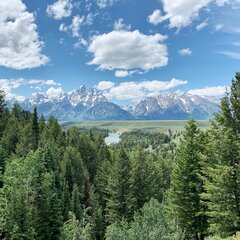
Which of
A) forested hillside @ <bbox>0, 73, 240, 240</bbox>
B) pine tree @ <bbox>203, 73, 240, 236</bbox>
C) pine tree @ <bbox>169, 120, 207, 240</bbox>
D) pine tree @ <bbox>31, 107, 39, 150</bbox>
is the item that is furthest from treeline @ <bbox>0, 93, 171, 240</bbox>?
pine tree @ <bbox>203, 73, 240, 236</bbox>

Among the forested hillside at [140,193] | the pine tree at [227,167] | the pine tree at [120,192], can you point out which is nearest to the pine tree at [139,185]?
the forested hillside at [140,193]

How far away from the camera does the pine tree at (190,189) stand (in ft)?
117

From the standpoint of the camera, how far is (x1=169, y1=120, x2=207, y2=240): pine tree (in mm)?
35750

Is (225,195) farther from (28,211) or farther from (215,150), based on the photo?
(28,211)

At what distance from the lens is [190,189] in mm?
36625

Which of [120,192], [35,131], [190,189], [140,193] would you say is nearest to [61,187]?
[120,192]

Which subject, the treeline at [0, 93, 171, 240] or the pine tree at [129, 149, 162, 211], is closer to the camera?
the treeline at [0, 93, 171, 240]

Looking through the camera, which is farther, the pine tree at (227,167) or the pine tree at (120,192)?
the pine tree at (120,192)

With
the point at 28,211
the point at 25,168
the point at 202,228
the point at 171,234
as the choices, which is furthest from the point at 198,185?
the point at 25,168

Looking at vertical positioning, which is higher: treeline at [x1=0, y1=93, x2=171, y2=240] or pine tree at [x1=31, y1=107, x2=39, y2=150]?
pine tree at [x1=31, y1=107, x2=39, y2=150]

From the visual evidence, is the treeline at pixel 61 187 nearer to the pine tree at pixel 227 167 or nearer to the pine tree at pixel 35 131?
the pine tree at pixel 35 131

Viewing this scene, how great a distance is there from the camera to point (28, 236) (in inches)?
1416

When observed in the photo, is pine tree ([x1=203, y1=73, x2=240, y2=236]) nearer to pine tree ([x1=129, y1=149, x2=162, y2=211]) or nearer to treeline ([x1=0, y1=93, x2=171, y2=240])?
treeline ([x1=0, y1=93, x2=171, y2=240])

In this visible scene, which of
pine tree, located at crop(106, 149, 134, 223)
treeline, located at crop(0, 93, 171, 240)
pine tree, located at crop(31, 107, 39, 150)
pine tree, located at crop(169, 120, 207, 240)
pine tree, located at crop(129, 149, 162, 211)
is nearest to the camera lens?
pine tree, located at crop(169, 120, 207, 240)
